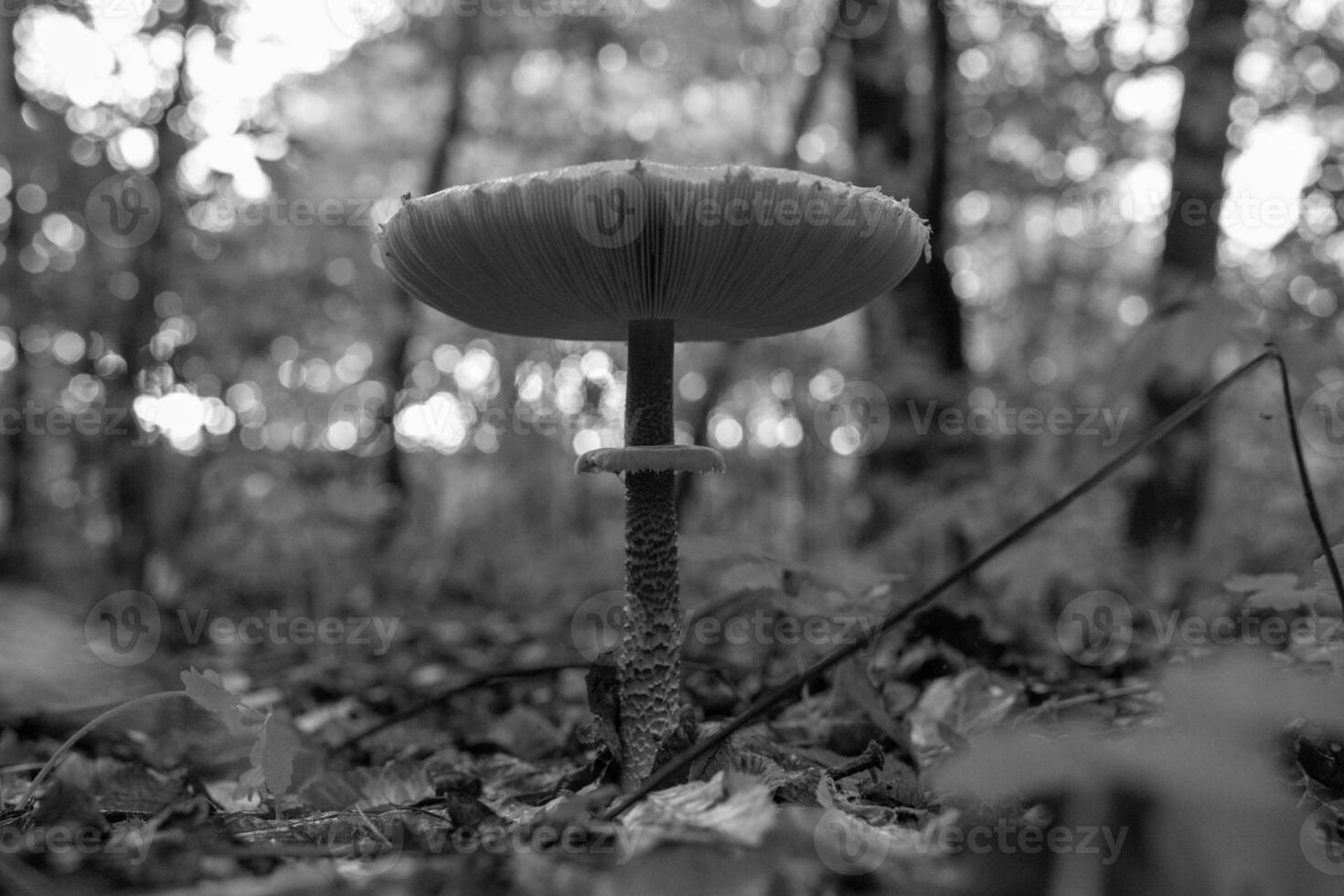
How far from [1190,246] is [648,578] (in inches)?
206

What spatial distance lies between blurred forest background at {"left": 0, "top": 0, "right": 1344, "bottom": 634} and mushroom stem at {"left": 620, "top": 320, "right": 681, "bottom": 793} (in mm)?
304

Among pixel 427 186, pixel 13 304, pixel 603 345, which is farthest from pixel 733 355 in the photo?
pixel 427 186

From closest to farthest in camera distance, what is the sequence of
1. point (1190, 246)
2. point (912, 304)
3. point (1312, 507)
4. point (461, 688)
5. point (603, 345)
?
point (1312, 507) < point (461, 688) < point (1190, 246) < point (912, 304) < point (603, 345)

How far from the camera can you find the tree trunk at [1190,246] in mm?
5168

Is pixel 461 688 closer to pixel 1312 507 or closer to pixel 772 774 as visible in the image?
pixel 772 774

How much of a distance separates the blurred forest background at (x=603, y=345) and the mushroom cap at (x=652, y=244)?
0.70m

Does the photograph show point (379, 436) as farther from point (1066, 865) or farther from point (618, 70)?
point (1066, 865)

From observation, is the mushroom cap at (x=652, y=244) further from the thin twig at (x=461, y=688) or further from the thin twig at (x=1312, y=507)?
the thin twig at (x=461, y=688)

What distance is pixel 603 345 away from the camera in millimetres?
7965

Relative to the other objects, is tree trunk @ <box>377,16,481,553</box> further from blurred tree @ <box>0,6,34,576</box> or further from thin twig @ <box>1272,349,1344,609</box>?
thin twig @ <box>1272,349,1344,609</box>

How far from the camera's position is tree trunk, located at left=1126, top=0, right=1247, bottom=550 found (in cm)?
517

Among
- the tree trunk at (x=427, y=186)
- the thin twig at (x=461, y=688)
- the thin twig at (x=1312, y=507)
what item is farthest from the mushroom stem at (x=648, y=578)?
the tree trunk at (x=427, y=186)

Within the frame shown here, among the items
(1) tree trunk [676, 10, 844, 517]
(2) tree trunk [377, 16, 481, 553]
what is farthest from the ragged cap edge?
(2) tree trunk [377, 16, 481, 553]

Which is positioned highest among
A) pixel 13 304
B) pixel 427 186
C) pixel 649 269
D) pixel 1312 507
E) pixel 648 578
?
pixel 427 186
